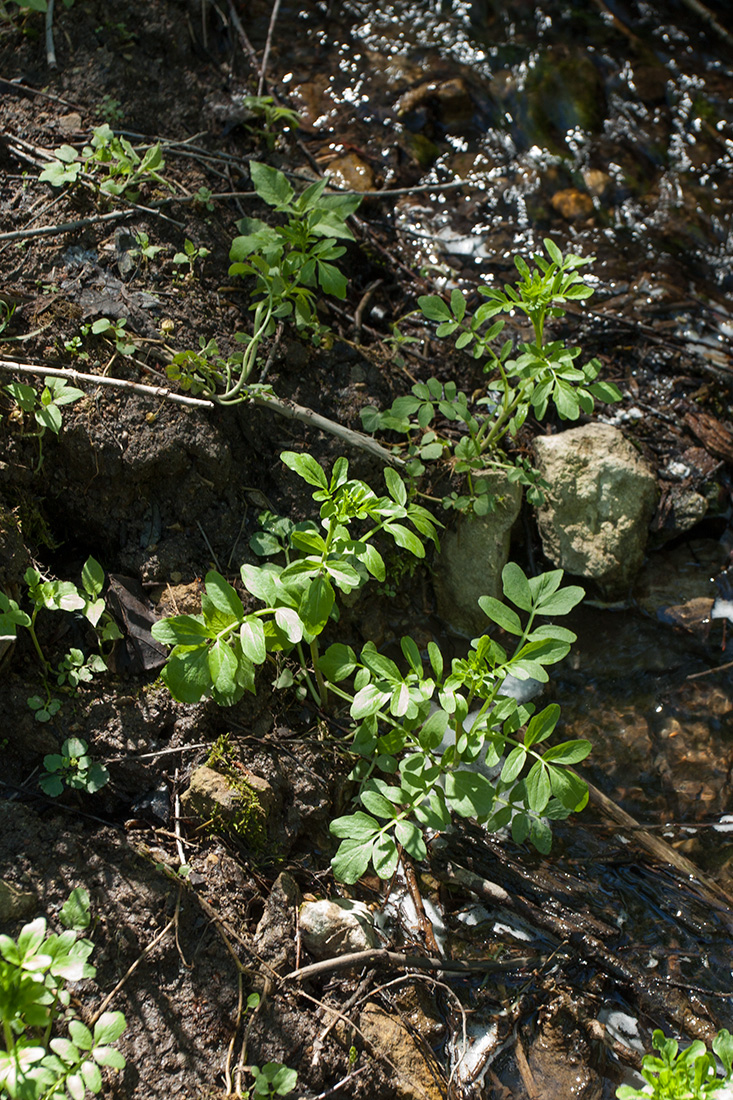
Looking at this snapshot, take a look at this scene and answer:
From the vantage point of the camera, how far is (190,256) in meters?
3.02

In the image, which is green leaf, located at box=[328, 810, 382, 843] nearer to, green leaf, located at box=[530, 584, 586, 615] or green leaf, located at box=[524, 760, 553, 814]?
green leaf, located at box=[524, 760, 553, 814]

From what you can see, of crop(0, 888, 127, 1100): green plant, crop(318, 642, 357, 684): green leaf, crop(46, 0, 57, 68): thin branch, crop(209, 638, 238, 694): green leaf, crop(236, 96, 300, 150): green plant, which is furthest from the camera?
crop(236, 96, 300, 150): green plant

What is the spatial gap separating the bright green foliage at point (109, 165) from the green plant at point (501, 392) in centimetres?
124

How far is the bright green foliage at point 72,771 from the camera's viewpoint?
2.22 meters

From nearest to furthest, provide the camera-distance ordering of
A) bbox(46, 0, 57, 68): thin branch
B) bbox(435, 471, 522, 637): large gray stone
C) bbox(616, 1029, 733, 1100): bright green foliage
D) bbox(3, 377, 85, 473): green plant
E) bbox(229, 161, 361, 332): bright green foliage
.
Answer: bbox(616, 1029, 733, 1100): bright green foliage
bbox(3, 377, 85, 473): green plant
bbox(229, 161, 361, 332): bright green foliage
bbox(435, 471, 522, 637): large gray stone
bbox(46, 0, 57, 68): thin branch

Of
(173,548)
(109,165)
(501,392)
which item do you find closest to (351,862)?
(173,548)

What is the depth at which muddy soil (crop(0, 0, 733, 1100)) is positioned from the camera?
2.07 meters

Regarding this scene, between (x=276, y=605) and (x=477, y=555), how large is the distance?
4.01 ft

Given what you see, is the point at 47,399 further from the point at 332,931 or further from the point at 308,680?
the point at 332,931

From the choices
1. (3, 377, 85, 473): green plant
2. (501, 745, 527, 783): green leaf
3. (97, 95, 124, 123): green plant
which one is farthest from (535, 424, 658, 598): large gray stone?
(97, 95, 124, 123): green plant

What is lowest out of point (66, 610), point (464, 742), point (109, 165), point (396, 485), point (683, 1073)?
point (683, 1073)

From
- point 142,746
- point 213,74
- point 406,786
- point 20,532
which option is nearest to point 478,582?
point 406,786

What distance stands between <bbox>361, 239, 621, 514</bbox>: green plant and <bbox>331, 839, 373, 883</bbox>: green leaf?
1393 millimetres

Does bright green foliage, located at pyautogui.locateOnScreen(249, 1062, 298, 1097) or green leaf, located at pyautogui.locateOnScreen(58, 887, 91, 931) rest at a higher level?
green leaf, located at pyautogui.locateOnScreen(58, 887, 91, 931)
